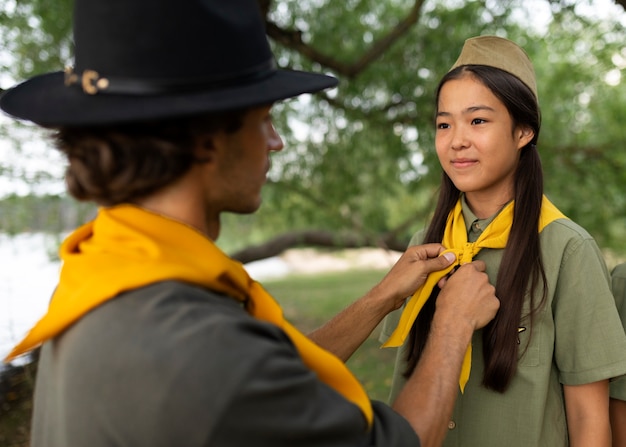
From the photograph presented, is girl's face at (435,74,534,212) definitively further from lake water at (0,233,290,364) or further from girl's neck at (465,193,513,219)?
lake water at (0,233,290,364)

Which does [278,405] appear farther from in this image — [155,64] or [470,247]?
[470,247]

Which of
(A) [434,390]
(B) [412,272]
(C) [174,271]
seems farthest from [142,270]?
(B) [412,272]

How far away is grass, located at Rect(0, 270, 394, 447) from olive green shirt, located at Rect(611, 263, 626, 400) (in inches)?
123

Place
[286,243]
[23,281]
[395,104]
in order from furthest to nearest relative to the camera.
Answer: [286,243] → [395,104] → [23,281]

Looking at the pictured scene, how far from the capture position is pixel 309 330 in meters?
9.80

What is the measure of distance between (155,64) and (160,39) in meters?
0.05

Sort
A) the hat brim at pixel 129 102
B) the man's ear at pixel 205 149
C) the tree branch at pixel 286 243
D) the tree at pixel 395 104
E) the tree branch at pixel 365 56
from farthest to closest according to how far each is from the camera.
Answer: the tree branch at pixel 286 243 < the tree at pixel 395 104 < the tree branch at pixel 365 56 < the man's ear at pixel 205 149 < the hat brim at pixel 129 102

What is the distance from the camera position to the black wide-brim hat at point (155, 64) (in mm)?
1269

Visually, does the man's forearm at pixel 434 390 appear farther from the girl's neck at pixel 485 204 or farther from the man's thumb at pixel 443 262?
the girl's neck at pixel 485 204

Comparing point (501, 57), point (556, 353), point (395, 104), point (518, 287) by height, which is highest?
point (395, 104)

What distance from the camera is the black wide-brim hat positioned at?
127 cm

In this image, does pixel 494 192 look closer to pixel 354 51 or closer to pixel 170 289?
pixel 170 289

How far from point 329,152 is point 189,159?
6296 mm

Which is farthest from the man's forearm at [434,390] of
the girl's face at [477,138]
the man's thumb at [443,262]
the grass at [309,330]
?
the grass at [309,330]
